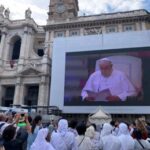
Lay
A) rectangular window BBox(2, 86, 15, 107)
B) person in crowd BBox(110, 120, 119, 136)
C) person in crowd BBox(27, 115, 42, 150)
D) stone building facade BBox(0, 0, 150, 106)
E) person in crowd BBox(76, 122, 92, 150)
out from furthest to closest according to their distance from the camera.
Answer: rectangular window BBox(2, 86, 15, 107) < stone building facade BBox(0, 0, 150, 106) < person in crowd BBox(110, 120, 119, 136) < person in crowd BBox(27, 115, 42, 150) < person in crowd BBox(76, 122, 92, 150)

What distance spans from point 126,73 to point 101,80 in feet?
10.0

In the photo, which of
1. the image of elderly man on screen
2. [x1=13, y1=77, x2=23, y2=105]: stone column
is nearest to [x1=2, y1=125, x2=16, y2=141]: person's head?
the image of elderly man on screen

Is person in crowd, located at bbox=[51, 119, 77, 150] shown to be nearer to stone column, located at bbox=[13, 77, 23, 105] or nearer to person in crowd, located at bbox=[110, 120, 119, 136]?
person in crowd, located at bbox=[110, 120, 119, 136]

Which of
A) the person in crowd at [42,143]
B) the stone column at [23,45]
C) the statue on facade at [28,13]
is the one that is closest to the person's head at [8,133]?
the person in crowd at [42,143]

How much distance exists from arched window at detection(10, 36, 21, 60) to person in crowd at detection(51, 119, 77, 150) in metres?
33.7

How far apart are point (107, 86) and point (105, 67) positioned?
8.12 feet

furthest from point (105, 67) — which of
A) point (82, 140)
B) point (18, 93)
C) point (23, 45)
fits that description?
point (82, 140)

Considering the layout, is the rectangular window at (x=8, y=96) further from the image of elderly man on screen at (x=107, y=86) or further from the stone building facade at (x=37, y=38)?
the image of elderly man on screen at (x=107, y=86)

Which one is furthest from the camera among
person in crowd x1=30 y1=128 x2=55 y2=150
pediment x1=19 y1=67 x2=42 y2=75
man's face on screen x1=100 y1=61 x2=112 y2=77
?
pediment x1=19 y1=67 x2=42 y2=75

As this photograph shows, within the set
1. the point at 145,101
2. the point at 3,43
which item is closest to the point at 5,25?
the point at 3,43

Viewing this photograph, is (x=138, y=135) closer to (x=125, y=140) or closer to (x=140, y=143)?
(x=140, y=143)

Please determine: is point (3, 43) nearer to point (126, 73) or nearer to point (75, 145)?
point (126, 73)

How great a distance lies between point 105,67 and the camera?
96.2 feet

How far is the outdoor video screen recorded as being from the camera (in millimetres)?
27406
